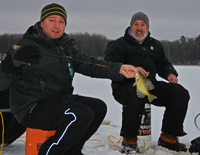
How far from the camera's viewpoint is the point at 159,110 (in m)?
5.22

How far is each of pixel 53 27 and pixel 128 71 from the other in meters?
1.00

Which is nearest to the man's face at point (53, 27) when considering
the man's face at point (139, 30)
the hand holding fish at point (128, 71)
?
the hand holding fish at point (128, 71)

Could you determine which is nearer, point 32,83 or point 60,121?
point 60,121

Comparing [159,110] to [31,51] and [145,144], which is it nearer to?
[145,144]

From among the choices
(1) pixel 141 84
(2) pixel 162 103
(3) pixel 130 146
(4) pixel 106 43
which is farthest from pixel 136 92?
(4) pixel 106 43

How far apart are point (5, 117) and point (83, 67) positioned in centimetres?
116

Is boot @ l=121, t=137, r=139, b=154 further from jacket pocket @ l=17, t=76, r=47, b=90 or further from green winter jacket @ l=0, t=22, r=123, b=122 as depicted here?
jacket pocket @ l=17, t=76, r=47, b=90

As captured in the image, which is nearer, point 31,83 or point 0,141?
point 31,83

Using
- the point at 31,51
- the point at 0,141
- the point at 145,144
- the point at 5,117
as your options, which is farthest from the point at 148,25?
the point at 0,141

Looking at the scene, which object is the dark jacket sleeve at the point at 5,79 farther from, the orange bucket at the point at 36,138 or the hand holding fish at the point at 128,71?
the hand holding fish at the point at 128,71

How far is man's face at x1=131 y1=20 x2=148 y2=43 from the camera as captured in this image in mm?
3525

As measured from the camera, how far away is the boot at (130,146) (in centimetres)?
280

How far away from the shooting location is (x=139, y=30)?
3.55 metres

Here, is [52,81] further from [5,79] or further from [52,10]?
[52,10]
